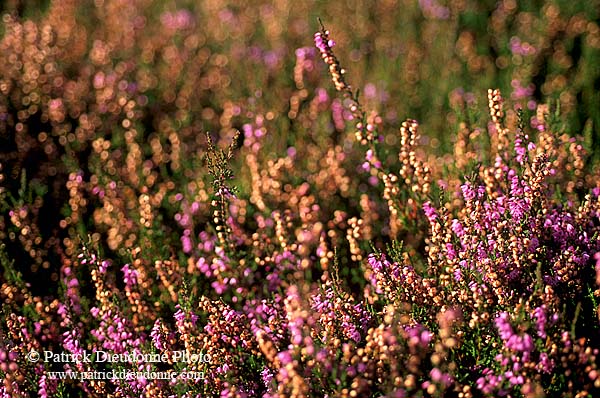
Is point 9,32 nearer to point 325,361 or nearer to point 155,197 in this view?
point 155,197

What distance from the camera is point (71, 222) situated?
14.4ft

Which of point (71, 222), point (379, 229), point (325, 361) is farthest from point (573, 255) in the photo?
point (71, 222)

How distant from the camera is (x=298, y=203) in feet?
14.2

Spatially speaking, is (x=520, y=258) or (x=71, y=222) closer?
(x=520, y=258)

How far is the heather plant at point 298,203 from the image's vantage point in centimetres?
280

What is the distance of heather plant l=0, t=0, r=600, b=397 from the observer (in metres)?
2.80

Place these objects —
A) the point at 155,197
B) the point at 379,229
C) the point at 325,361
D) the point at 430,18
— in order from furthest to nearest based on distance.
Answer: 1. the point at 430,18
2. the point at 155,197
3. the point at 379,229
4. the point at 325,361

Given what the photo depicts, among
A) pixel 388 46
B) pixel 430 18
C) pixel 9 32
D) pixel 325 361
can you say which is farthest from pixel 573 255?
pixel 9 32

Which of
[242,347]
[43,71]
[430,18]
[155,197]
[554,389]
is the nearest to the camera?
[554,389]

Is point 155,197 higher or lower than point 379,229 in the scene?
higher

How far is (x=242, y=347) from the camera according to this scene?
3.07 m

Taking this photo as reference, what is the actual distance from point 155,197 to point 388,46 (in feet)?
8.94

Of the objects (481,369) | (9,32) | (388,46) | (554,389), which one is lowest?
(554,389)

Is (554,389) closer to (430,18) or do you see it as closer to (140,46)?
(430,18)
